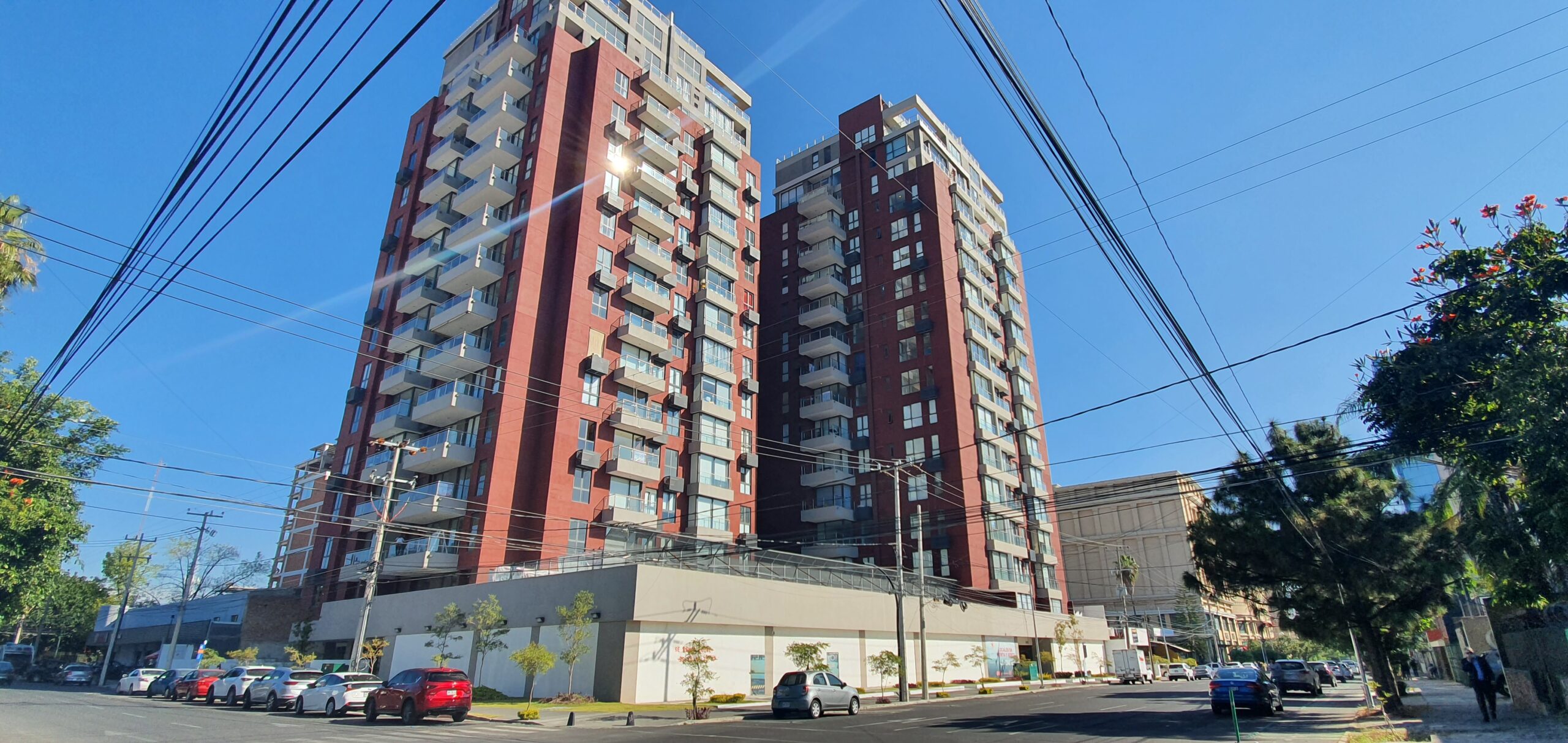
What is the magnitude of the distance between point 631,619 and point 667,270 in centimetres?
2988

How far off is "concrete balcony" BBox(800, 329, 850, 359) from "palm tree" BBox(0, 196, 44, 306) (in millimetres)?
52246

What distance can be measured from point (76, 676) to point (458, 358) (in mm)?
35861

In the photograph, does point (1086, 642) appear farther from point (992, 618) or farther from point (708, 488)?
point (708, 488)

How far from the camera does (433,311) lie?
51.5m

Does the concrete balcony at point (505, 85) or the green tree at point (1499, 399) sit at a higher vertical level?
the concrete balcony at point (505, 85)

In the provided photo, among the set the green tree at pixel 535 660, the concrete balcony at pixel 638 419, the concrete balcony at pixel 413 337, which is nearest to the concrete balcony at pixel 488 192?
the concrete balcony at pixel 413 337

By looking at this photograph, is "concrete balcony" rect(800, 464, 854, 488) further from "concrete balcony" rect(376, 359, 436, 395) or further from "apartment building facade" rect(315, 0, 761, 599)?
"concrete balcony" rect(376, 359, 436, 395)

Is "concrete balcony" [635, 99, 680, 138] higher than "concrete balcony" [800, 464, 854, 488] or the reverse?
higher

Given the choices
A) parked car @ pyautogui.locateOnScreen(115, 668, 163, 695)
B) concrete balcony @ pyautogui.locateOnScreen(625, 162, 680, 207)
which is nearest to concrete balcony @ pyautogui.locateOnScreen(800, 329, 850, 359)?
concrete balcony @ pyautogui.locateOnScreen(625, 162, 680, 207)

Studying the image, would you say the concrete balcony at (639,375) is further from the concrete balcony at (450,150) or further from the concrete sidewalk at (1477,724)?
the concrete sidewalk at (1477,724)

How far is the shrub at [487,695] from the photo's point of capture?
1233 inches

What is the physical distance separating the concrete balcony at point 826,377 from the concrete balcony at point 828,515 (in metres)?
11.1

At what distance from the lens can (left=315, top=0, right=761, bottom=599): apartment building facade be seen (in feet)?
145

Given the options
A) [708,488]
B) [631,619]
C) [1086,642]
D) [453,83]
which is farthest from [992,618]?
[453,83]
